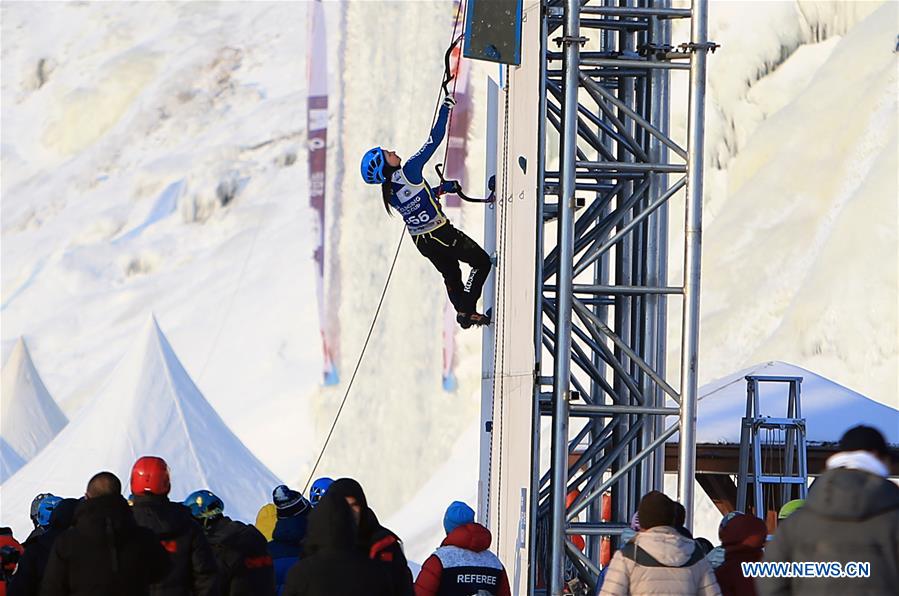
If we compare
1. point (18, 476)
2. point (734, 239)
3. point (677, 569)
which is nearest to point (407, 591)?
point (677, 569)

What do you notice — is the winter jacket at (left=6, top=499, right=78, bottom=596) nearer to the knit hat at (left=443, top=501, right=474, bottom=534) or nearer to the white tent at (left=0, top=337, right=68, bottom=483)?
the knit hat at (left=443, top=501, right=474, bottom=534)

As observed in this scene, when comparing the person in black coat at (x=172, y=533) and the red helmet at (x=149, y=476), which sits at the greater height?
the red helmet at (x=149, y=476)

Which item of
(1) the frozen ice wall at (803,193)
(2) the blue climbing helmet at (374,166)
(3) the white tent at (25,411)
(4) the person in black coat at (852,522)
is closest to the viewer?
(4) the person in black coat at (852,522)

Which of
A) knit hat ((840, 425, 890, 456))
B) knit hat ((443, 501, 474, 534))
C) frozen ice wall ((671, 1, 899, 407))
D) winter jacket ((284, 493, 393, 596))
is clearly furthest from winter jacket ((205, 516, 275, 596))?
frozen ice wall ((671, 1, 899, 407))

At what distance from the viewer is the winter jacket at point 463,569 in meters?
6.10

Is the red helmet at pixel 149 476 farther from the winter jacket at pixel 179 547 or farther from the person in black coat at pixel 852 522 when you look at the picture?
the person in black coat at pixel 852 522

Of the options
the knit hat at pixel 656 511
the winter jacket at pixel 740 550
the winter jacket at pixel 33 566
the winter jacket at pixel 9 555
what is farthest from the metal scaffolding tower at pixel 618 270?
the winter jacket at pixel 33 566

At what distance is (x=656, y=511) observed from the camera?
5.08m

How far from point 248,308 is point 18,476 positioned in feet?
88.4

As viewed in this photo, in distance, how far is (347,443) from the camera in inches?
1682

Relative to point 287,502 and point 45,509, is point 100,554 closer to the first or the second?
point 287,502

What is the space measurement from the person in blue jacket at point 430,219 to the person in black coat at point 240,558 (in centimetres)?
286

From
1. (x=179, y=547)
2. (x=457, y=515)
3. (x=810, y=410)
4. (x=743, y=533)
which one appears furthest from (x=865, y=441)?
(x=810, y=410)

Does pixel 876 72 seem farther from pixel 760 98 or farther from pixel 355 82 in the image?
pixel 355 82
